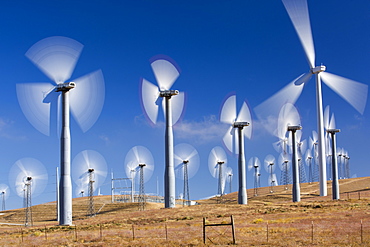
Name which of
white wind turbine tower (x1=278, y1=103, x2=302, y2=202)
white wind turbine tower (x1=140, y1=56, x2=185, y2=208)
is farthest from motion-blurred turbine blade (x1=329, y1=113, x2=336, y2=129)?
white wind turbine tower (x1=140, y1=56, x2=185, y2=208)

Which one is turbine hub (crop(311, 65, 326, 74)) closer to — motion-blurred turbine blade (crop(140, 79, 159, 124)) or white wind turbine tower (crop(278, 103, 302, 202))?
white wind turbine tower (crop(278, 103, 302, 202))

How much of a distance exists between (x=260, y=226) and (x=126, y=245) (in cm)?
1496

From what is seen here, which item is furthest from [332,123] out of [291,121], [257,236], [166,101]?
[257,236]

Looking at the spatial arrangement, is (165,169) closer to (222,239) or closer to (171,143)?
(171,143)

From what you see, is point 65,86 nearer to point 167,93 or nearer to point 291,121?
point 167,93

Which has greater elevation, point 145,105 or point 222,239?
point 145,105

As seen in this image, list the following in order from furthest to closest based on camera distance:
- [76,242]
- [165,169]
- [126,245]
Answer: [165,169], [76,242], [126,245]

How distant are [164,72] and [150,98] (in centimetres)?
521

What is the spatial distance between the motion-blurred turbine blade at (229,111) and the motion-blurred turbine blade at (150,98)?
1841cm

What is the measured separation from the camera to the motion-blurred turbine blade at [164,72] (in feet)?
278

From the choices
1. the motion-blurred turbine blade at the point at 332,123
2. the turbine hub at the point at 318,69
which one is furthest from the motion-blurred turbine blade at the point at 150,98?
the motion-blurred turbine blade at the point at 332,123

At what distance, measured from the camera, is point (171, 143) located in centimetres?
8206

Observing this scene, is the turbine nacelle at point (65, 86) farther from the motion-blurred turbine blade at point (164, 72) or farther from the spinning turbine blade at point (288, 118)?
the spinning turbine blade at point (288, 118)

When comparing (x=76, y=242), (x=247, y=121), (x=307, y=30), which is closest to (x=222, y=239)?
(x=76, y=242)
